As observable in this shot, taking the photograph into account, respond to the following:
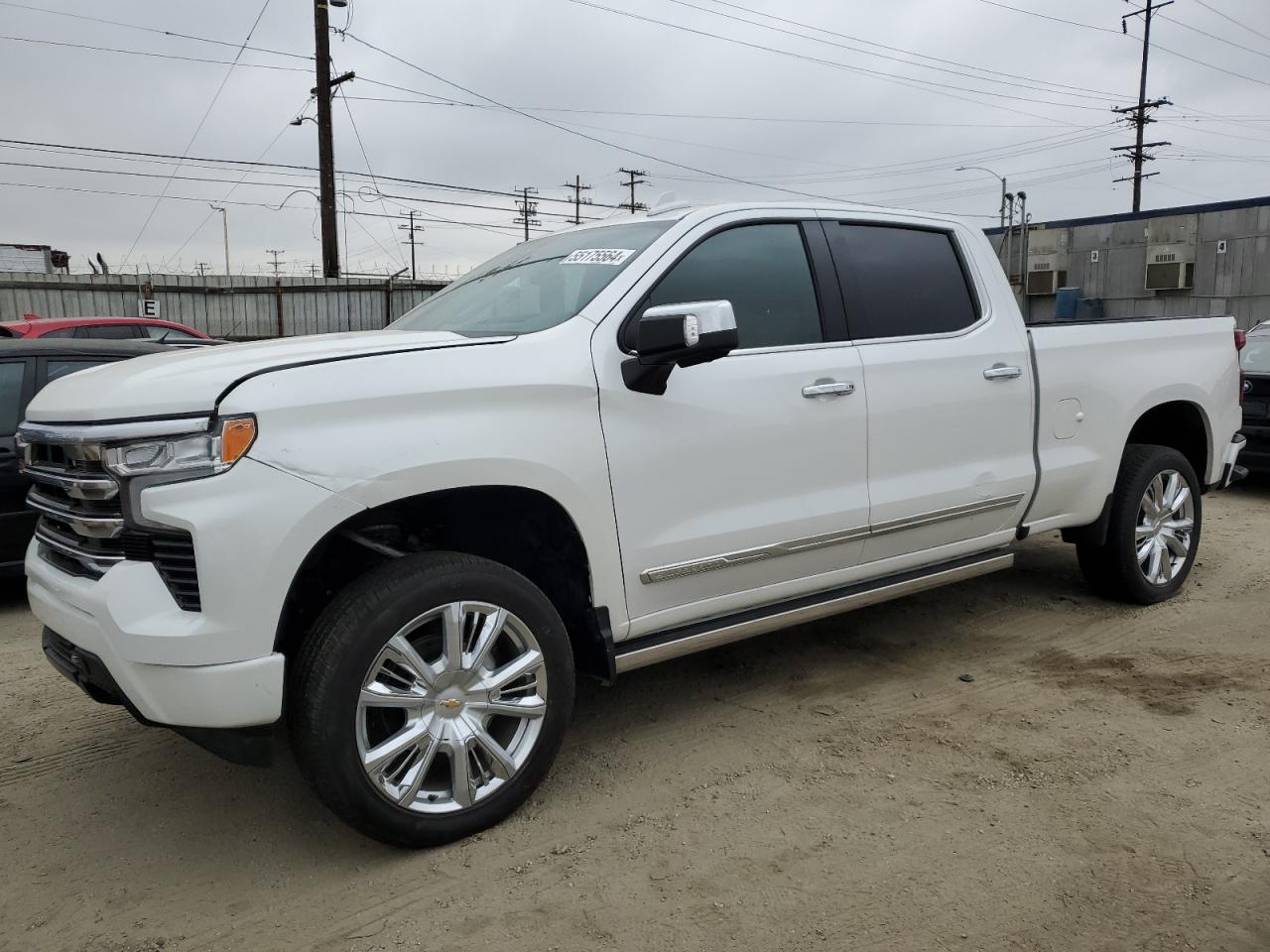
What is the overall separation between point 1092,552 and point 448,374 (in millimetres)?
3762

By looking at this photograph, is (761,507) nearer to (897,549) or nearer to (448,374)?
(897,549)

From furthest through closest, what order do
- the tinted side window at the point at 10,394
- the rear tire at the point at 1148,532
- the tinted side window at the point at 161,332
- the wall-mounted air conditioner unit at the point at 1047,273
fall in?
the wall-mounted air conditioner unit at the point at 1047,273 → the tinted side window at the point at 161,332 → the tinted side window at the point at 10,394 → the rear tire at the point at 1148,532

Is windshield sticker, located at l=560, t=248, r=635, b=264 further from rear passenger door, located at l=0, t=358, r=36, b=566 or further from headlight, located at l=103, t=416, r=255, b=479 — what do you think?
rear passenger door, located at l=0, t=358, r=36, b=566

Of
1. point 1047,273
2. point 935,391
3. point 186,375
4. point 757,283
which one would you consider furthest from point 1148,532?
point 1047,273

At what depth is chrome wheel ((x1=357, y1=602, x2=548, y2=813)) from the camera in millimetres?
2818

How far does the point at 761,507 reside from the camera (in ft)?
11.7

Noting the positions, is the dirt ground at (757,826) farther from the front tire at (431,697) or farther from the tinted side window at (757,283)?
the tinted side window at (757,283)

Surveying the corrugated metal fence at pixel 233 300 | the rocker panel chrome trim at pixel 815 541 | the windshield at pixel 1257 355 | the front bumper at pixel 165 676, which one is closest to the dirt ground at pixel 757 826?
the front bumper at pixel 165 676

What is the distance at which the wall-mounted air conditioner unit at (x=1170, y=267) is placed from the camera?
29.0 metres

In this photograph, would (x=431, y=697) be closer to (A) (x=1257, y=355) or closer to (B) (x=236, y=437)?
(B) (x=236, y=437)

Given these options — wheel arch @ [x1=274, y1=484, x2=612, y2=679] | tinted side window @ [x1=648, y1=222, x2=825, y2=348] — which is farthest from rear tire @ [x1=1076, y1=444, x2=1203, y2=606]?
wheel arch @ [x1=274, y1=484, x2=612, y2=679]

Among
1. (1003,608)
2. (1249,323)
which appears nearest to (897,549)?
(1003,608)

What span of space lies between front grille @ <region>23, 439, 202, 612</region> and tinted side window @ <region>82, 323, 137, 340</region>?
763 centimetres

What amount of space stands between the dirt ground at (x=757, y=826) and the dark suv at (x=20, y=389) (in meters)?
1.19
